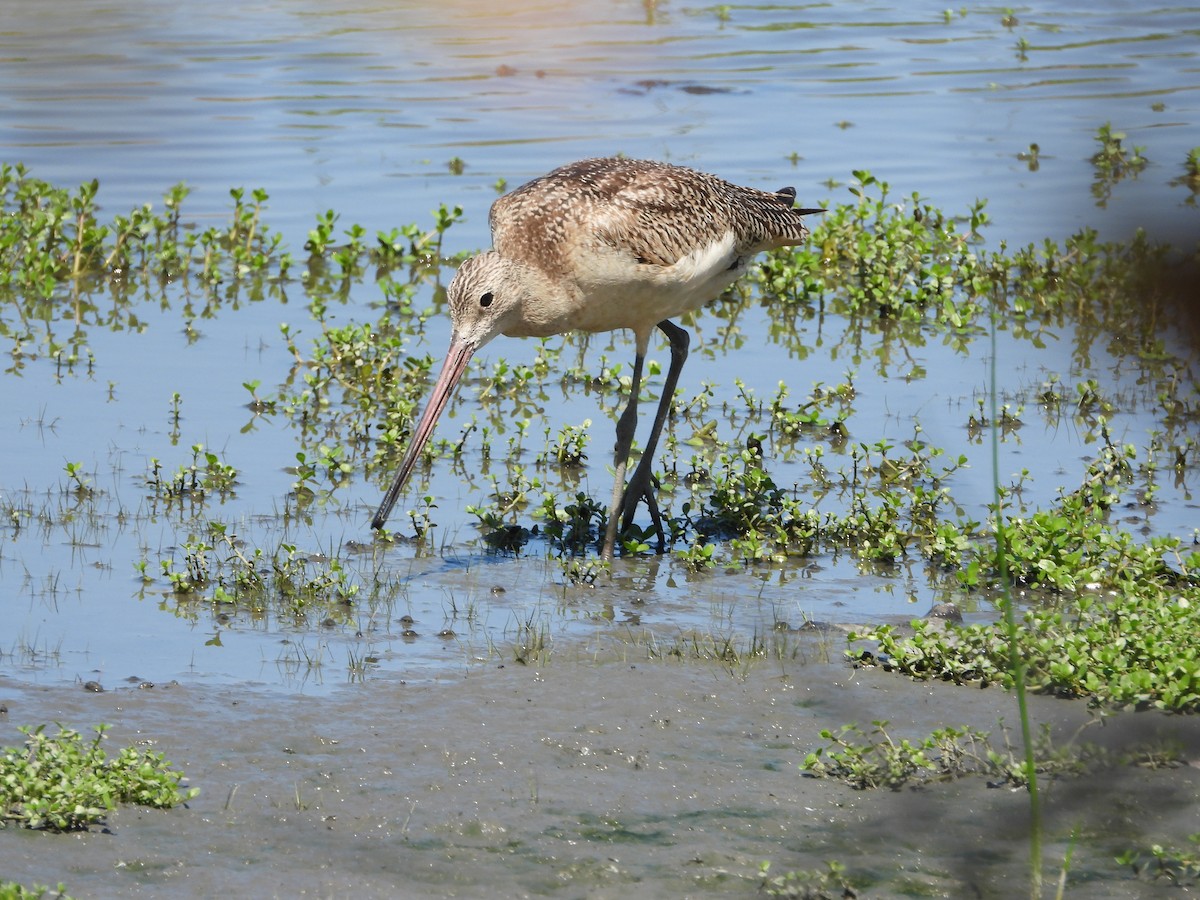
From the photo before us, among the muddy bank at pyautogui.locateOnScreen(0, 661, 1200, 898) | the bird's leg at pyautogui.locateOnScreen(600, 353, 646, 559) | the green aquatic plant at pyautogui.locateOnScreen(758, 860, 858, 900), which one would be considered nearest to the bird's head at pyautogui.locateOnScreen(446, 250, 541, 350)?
the bird's leg at pyautogui.locateOnScreen(600, 353, 646, 559)

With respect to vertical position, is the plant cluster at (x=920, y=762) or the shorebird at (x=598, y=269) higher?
the shorebird at (x=598, y=269)

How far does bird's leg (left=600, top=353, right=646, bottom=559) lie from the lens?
6523 millimetres

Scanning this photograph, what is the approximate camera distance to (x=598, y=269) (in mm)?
6383

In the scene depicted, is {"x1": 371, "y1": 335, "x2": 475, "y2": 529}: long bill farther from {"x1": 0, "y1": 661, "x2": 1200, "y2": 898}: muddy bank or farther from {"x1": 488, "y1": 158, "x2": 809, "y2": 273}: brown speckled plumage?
{"x1": 0, "y1": 661, "x2": 1200, "y2": 898}: muddy bank

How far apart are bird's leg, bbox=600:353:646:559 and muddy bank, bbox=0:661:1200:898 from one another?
1203 mm

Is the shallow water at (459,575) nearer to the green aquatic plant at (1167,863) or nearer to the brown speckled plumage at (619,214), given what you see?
the green aquatic plant at (1167,863)

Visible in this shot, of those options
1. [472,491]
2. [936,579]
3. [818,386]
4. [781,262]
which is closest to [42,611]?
[472,491]

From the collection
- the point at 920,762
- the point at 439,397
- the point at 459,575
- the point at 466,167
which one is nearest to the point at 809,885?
the point at 920,762

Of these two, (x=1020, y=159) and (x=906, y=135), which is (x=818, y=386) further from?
(x=906, y=135)

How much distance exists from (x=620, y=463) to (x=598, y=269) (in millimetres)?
791

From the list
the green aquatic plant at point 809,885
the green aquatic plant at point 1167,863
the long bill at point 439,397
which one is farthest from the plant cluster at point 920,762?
the long bill at point 439,397

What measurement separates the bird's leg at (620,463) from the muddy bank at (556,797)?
3.95ft

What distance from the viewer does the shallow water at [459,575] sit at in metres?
3.96

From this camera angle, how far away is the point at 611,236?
6.43 m
